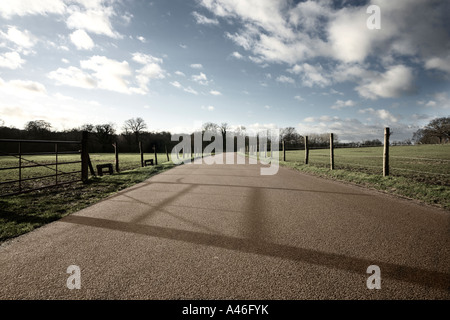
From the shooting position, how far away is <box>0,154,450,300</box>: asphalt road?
214 cm

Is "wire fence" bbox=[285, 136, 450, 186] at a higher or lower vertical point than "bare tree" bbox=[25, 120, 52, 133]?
lower

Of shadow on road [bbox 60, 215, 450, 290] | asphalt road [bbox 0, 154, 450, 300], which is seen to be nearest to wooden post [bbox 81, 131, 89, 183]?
asphalt road [bbox 0, 154, 450, 300]

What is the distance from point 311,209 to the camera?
489 centimetres

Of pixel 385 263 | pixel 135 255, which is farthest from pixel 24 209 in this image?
pixel 385 263

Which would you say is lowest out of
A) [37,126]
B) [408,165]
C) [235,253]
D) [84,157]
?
[235,253]

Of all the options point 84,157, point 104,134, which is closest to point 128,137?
point 104,134

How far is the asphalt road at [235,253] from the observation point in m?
2.14

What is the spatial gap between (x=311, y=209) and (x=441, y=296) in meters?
2.88

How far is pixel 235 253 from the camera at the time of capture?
2.87 meters

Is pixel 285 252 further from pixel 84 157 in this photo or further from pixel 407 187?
pixel 84 157

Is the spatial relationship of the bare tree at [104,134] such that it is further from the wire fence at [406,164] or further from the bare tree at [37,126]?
the wire fence at [406,164]

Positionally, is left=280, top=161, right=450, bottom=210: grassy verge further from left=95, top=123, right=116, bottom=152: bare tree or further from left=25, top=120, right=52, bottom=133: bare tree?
left=25, top=120, right=52, bottom=133: bare tree

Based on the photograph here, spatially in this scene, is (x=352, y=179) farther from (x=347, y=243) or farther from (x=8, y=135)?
(x=8, y=135)

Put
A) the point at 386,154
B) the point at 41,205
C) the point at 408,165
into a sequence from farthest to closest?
the point at 408,165 → the point at 386,154 → the point at 41,205
